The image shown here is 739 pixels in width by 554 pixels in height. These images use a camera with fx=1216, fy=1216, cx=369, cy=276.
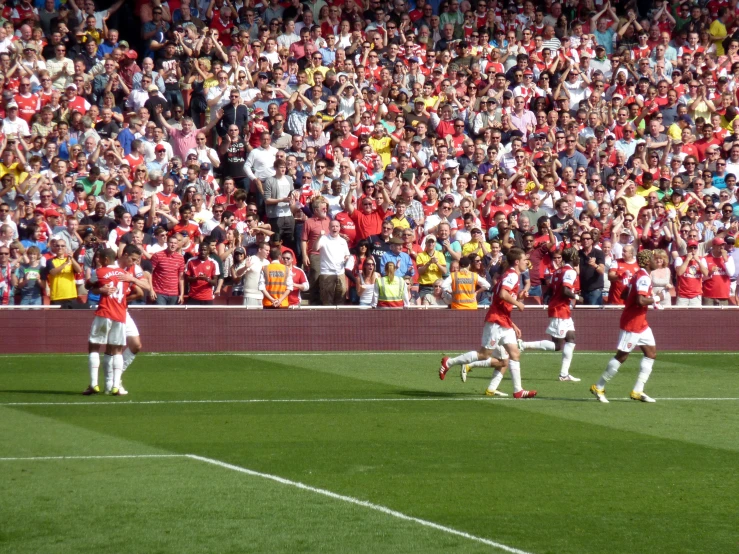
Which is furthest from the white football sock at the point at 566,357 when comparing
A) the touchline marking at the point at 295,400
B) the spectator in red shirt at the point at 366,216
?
the spectator in red shirt at the point at 366,216

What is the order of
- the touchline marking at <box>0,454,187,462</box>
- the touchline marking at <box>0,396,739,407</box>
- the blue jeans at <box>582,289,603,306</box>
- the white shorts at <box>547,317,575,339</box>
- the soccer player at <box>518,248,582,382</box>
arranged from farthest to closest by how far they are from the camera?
the blue jeans at <box>582,289,603,306</box>
the white shorts at <box>547,317,575,339</box>
the soccer player at <box>518,248,582,382</box>
the touchline marking at <box>0,396,739,407</box>
the touchline marking at <box>0,454,187,462</box>

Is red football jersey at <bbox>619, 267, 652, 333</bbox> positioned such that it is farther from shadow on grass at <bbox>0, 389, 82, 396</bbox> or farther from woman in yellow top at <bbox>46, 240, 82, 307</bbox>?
woman in yellow top at <bbox>46, 240, 82, 307</bbox>

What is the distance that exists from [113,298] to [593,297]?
405 inches

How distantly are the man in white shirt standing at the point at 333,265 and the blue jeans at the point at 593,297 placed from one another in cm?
437

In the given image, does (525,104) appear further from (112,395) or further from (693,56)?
(112,395)

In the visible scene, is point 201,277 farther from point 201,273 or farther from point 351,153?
point 351,153

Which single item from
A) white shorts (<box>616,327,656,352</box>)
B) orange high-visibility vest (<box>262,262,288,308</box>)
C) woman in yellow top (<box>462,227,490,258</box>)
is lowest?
white shorts (<box>616,327,656,352</box>)

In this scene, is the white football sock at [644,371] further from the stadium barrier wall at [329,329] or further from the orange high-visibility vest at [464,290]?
the stadium barrier wall at [329,329]

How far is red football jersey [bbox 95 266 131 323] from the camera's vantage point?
553 inches

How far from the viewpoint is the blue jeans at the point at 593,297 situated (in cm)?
2164

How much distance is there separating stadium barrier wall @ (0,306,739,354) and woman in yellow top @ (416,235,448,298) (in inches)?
26.9

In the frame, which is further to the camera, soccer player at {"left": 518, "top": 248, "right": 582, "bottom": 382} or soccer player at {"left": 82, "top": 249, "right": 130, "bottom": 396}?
soccer player at {"left": 518, "top": 248, "right": 582, "bottom": 382}

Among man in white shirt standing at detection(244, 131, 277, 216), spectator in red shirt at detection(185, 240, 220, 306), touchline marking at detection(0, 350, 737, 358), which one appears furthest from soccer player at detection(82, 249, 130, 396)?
man in white shirt standing at detection(244, 131, 277, 216)

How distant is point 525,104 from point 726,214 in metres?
4.81
